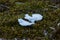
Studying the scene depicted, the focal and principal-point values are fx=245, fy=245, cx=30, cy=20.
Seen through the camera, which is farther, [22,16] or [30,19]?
[22,16]

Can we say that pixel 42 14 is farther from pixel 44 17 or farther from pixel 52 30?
pixel 52 30

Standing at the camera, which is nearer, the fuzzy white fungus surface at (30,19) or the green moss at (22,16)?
the green moss at (22,16)

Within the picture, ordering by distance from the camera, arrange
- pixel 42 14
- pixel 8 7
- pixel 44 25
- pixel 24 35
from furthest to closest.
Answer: pixel 8 7
pixel 42 14
pixel 44 25
pixel 24 35

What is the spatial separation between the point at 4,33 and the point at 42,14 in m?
1.02

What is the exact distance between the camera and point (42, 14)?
17.0 feet

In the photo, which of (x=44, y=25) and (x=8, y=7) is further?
(x=8, y=7)

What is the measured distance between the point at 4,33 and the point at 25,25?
0.44 metres

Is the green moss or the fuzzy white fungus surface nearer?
the green moss

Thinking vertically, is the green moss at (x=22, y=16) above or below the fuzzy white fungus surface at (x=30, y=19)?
below

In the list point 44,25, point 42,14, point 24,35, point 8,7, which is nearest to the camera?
point 24,35

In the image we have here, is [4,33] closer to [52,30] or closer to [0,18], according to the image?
[0,18]

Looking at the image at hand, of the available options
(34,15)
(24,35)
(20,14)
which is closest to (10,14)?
(20,14)

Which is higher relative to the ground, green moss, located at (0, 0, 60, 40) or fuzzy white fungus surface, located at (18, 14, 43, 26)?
fuzzy white fungus surface, located at (18, 14, 43, 26)

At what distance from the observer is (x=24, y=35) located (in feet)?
14.8
